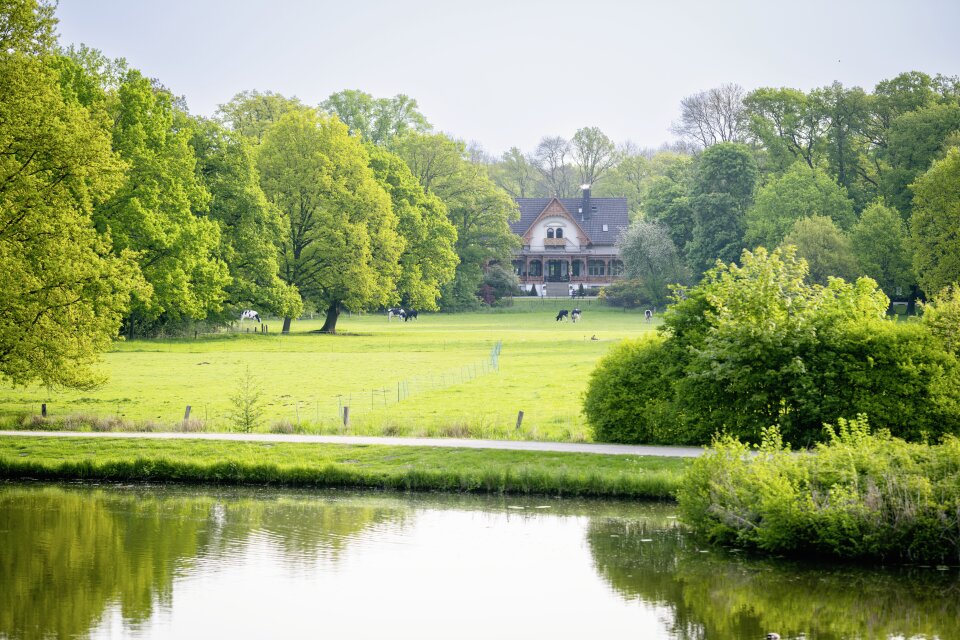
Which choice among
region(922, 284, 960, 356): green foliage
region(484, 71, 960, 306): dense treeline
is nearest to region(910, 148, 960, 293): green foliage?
region(484, 71, 960, 306): dense treeline

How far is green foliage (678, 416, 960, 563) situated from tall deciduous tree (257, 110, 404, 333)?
50.6 metres

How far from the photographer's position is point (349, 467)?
2208 cm

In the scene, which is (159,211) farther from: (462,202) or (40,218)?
(462,202)

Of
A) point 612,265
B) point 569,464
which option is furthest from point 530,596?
point 612,265

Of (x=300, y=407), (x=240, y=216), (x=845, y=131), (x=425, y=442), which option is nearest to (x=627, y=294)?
(x=845, y=131)

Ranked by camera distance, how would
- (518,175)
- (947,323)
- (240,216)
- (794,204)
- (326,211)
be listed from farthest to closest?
(518,175) < (794,204) < (326,211) < (240,216) < (947,323)

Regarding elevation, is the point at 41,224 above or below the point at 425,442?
above

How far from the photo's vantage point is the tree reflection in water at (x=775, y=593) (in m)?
13.2

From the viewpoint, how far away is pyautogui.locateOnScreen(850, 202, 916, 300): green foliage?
237ft

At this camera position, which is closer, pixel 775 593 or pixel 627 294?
pixel 775 593

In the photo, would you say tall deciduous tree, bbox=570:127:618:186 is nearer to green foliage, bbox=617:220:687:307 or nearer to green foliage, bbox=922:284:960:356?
green foliage, bbox=617:220:687:307

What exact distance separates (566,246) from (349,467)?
9552 cm

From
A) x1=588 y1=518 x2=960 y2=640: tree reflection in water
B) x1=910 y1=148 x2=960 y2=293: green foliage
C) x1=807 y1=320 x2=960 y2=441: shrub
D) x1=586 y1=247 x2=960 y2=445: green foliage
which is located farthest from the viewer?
x1=910 y1=148 x2=960 y2=293: green foliage

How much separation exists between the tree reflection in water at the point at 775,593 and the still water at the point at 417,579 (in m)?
0.04
